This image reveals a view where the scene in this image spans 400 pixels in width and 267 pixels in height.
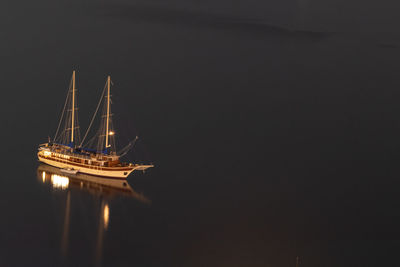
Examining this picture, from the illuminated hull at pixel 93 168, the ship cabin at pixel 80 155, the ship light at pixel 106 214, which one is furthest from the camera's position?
the ship cabin at pixel 80 155

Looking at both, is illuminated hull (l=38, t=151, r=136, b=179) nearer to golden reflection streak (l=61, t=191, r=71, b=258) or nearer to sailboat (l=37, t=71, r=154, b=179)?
sailboat (l=37, t=71, r=154, b=179)

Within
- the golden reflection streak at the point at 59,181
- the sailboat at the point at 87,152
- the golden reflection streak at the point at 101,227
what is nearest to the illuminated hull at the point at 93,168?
the sailboat at the point at 87,152

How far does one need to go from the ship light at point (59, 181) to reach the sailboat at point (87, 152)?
82cm

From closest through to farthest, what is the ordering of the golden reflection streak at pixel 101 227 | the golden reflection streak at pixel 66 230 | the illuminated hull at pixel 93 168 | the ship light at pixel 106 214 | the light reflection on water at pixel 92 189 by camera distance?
the golden reflection streak at pixel 101 227 → the golden reflection streak at pixel 66 230 → the light reflection on water at pixel 92 189 → the ship light at pixel 106 214 → the illuminated hull at pixel 93 168

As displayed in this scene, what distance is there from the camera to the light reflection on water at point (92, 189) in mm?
42594

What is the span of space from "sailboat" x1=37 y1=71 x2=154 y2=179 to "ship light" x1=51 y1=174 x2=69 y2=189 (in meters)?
0.82

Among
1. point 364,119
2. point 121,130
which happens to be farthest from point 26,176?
point 364,119

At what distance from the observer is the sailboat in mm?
51250

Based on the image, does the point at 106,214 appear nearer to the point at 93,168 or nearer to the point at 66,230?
the point at 66,230

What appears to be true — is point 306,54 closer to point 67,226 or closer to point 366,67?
point 366,67

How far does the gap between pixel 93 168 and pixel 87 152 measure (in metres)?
1.92

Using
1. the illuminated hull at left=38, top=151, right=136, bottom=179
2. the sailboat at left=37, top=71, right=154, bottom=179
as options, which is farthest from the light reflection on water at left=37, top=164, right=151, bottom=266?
the sailboat at left=37, top=71, right=154, bottom=179

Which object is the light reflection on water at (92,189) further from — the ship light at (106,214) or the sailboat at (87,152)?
the sailboat at (87,152)

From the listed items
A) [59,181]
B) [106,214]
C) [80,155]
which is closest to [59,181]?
[59,181]
